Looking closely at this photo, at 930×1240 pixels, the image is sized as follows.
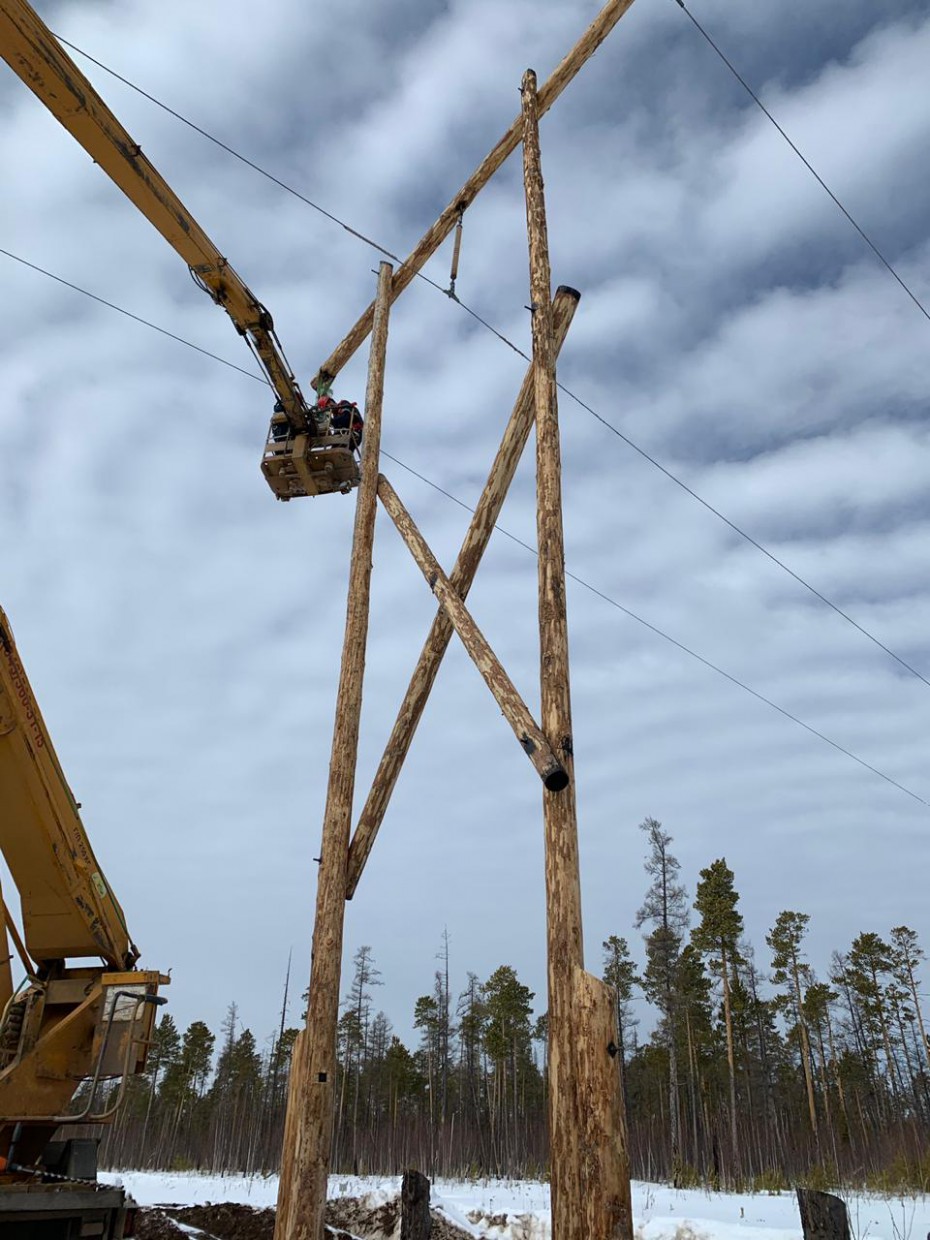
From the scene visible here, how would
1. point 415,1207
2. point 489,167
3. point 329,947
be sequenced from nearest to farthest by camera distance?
1. point 415,1207
2. point 329,947
3. point 489,167

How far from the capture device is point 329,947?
5.62 metres

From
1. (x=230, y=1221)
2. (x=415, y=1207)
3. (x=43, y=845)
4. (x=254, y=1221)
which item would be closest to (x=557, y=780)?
(x=415, y=1207)

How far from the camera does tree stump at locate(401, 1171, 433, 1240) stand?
502 cm

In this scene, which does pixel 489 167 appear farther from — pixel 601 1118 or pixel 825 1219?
pixel 825 1219

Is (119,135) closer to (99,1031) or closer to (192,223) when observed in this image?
(192,223)

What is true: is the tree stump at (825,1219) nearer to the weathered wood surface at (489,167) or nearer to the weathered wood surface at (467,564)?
the weathered wood surface at (467,564)

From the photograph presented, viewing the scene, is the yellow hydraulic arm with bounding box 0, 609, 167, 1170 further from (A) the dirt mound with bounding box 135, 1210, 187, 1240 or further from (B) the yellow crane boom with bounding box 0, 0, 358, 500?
(A) the dirt mound with bounding box 135, 1210, 187, 1240

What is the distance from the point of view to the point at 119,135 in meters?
7.60

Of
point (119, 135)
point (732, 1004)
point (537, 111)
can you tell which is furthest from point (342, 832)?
point (732, 1004)

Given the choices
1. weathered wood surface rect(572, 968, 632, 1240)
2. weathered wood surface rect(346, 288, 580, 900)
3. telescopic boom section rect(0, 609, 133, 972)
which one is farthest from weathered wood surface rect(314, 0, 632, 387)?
weathered wood surface rect(572, 968, 632, 1240)

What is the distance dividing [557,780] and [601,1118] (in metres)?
1.66

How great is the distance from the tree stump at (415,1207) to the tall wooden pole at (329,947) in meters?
0.49

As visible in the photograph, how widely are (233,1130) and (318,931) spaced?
43.6 meters

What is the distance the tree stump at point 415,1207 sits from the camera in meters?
5.02
